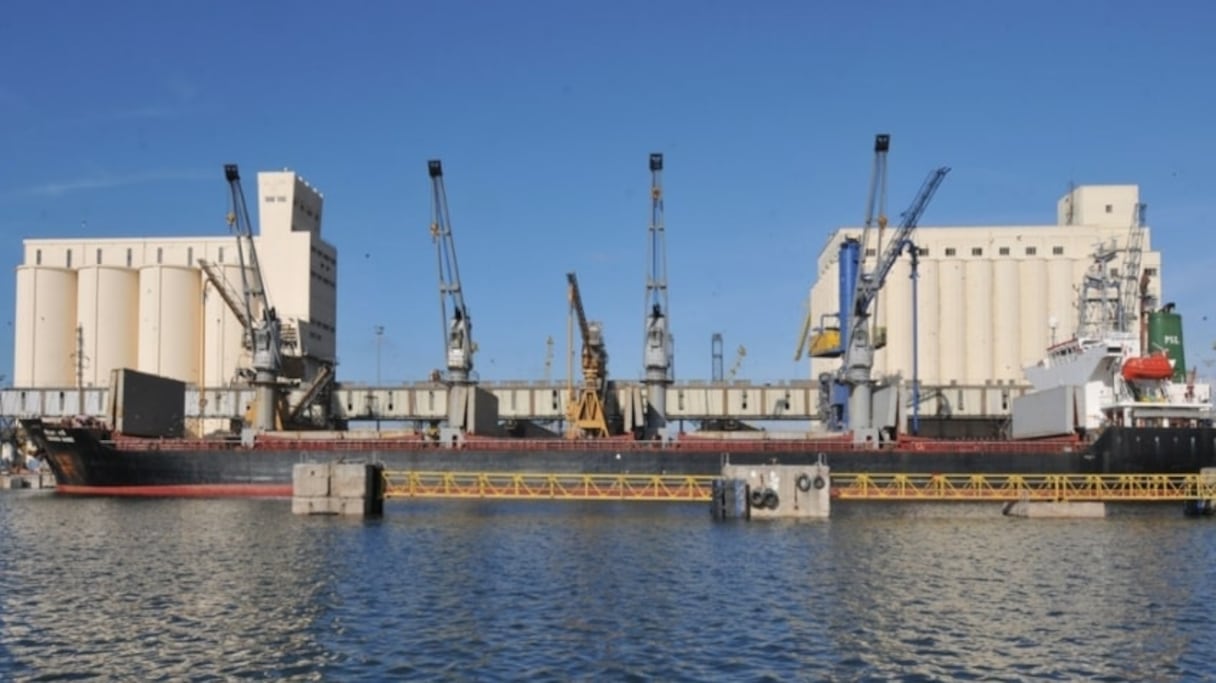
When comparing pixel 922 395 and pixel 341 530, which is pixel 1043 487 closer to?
pixel 922 395

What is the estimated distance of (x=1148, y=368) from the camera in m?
73.7

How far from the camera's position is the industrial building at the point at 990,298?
4500 inches

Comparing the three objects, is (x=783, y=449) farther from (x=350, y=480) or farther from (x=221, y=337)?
(x=221, y=337)

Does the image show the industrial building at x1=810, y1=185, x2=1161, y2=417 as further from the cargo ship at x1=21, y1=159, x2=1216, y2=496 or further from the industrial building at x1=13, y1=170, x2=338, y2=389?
the industrial building at x1=13, y1=170, x2=338, y2=389

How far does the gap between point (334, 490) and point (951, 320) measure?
75547mm

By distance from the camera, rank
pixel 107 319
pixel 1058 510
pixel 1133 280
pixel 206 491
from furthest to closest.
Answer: pixel 107 319, pixel 1133 280, pixel 206 491, pixel 1058 510

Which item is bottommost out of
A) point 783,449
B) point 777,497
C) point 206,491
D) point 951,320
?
point 206,491

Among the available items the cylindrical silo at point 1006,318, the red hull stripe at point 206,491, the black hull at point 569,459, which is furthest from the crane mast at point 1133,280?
the red hull stripe at point 206,491

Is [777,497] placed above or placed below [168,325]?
below

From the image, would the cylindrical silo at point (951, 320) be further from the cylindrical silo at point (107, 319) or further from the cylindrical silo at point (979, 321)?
the cylindrical silo at point (107, 319)

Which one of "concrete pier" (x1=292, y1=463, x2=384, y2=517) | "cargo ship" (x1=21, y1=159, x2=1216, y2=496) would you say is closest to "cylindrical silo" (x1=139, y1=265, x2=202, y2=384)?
"cargo ship" (x1=21, y1=159, x2=1216, y2=496)

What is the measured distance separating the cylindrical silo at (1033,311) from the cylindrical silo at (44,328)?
8776 cm

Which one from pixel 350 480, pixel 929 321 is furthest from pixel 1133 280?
pixel 350 480

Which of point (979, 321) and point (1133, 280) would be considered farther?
point (979, 321)
